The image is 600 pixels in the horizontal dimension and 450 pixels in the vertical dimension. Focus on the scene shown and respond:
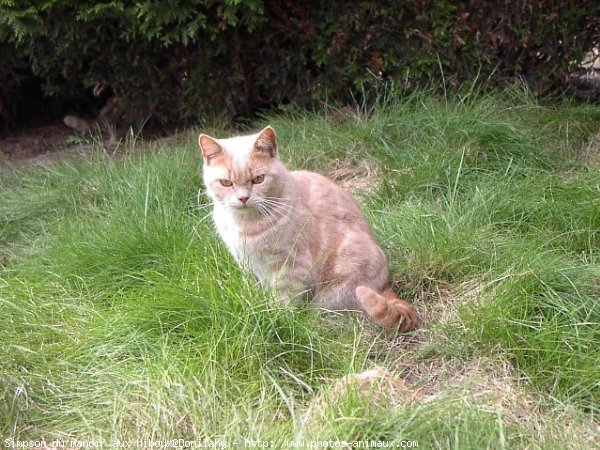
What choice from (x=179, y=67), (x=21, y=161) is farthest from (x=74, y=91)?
(x=179, y=67)

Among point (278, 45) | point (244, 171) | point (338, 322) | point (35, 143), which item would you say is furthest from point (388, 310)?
point (35, 143)

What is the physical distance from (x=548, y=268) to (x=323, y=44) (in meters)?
2.87

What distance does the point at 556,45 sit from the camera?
465 cm

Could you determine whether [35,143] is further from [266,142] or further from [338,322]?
[338,322]

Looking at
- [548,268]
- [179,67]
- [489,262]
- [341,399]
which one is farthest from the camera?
[179,67]

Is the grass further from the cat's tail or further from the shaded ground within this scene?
the shaded ground

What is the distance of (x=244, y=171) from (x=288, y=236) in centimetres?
32

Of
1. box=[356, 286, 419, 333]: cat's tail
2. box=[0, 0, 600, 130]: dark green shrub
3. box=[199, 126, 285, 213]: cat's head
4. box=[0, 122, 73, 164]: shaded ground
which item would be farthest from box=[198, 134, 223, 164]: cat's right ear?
box=[0, 122, 73, 164]: shaded ground

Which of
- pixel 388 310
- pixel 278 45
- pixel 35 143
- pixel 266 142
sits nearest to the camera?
pixel 388 310

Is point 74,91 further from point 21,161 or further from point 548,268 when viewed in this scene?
point 548,268

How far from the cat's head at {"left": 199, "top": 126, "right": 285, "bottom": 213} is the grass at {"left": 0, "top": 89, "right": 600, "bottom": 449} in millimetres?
297

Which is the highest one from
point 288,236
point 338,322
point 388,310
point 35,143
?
point 288,236

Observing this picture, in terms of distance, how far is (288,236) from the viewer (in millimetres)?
2666

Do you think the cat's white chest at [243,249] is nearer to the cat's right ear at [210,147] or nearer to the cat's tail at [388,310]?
the cat's right ear at [210,147]
